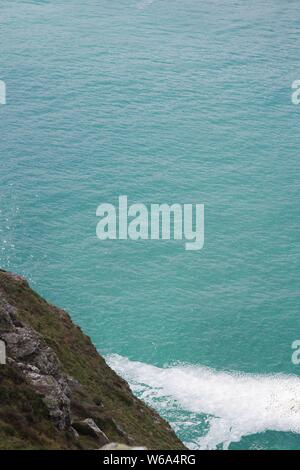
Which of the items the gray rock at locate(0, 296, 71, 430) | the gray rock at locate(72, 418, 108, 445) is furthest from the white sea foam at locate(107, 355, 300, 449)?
the gray rock at locate(72, 418, 108, 445)

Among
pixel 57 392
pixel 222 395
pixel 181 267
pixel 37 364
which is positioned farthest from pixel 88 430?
pixel 181 267

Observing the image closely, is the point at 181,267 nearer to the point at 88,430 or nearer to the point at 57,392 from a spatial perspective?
the point at 88,430

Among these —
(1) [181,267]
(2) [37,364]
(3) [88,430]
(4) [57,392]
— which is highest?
(1) [181,267]

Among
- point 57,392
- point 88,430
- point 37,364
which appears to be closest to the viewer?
point 57,392

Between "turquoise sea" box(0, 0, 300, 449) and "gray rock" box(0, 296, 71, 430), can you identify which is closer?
"gray rock" box(0, 296, 71, 430)

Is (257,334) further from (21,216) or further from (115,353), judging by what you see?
(21,216)

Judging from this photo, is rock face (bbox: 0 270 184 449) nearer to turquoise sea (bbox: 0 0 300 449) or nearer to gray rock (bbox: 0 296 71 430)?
gray rock (bbox: 0 296 71 430)

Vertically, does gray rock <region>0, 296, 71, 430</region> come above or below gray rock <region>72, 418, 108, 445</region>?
above
